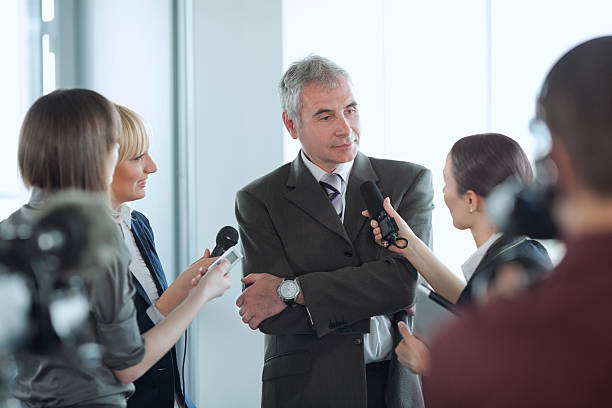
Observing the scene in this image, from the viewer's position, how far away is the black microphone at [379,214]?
6.59 ft

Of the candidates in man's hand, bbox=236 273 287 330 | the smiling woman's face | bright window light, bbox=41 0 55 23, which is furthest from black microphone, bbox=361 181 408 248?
bright window light, bbox=41 0 55 23

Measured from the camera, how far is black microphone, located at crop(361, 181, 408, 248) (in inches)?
79.1

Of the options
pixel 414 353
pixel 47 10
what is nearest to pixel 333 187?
pixel 414 353

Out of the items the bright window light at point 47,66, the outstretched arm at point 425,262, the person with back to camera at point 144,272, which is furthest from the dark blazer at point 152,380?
the bright window light at point 47,66

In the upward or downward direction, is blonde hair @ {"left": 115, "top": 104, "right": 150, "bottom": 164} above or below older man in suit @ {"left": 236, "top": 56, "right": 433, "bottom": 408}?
above

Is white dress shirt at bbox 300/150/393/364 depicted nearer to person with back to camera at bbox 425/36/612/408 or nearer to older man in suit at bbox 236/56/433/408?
older man in suit at bbox 236/56/433/408

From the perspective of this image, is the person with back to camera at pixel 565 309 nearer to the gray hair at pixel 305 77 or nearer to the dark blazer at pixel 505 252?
the dark blazer at pixel 505 252

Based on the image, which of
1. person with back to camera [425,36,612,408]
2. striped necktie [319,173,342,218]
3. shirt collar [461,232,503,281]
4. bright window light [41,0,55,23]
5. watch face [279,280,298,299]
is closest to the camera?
person with back to camera [425,36,612,408]

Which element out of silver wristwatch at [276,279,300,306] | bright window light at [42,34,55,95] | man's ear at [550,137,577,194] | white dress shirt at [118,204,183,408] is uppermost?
bright window light at [42,34,55,95]

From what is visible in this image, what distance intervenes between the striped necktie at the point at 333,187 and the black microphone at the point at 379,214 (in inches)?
9.0

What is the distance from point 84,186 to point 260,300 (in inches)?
40.1

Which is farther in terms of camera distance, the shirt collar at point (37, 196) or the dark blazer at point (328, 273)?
the dark blazer at point (328, 273)

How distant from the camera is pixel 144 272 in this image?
2.05 metres

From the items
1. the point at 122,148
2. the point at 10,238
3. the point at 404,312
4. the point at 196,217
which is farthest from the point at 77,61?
the point at 10,238
